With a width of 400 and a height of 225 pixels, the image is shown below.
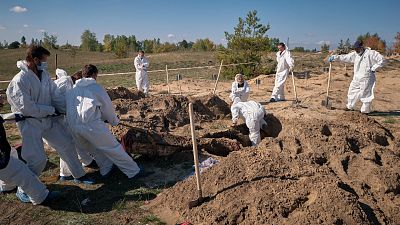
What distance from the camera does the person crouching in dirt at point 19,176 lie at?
4.45 metres

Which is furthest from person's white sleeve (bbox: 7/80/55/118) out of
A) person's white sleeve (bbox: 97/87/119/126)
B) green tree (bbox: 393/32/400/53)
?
green tree (bbox: 393/32/400/53)

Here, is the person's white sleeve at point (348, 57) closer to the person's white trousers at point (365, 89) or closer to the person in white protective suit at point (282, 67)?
the person's white trousers at point (365, 89)

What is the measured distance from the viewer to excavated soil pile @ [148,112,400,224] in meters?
3.92

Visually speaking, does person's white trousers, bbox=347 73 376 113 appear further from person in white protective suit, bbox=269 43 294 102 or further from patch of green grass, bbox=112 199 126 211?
patch of green grass, bbox=112 199 126 211

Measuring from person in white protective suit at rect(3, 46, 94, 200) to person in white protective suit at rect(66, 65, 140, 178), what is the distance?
0.28 meters

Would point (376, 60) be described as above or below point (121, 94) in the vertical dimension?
above

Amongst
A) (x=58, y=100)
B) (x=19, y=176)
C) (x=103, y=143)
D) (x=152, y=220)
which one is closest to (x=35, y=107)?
(x=58, y=100)

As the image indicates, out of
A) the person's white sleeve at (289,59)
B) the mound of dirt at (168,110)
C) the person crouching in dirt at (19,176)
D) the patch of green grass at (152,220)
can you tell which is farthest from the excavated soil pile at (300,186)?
the person's white sleeve at (289,59)

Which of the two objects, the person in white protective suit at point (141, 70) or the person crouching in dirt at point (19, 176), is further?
the person in white protective suit at point (141, 70)

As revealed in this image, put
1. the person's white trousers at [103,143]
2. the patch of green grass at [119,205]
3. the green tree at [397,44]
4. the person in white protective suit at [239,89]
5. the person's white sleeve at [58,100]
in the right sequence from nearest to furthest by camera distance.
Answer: the patch of green grass at [119,205]
the person's white trousers at [103,143]
the person's white sleeve at [58,100]
the person in white protective suit at [239,89]
the green tree at [397,44]

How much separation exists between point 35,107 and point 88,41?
8513cm

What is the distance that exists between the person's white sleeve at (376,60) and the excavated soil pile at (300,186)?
4.33 meters

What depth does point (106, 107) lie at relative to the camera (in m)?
5.35

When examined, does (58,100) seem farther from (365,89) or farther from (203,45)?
(203,45)
